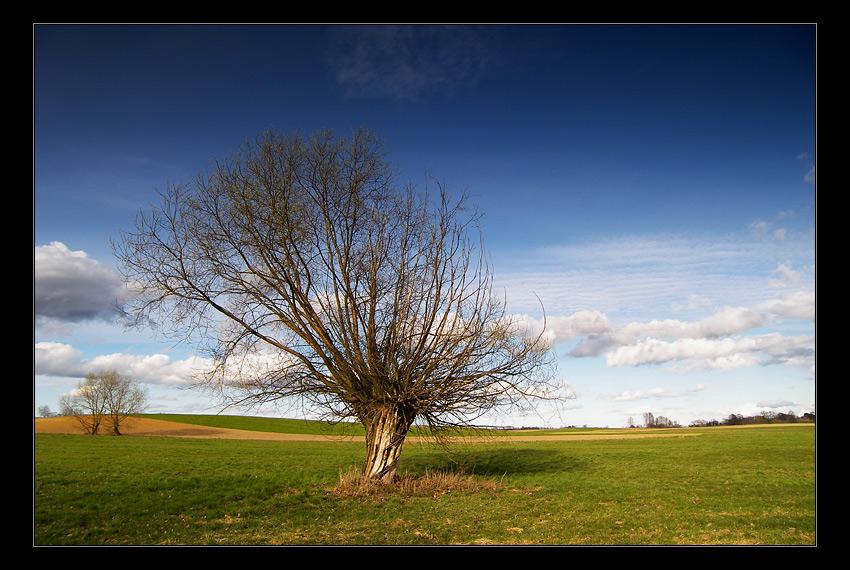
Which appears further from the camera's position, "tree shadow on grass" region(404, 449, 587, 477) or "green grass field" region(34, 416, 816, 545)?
"tree shadow on grass" region(404, 449, 587, 477)

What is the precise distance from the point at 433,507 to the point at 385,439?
273cm

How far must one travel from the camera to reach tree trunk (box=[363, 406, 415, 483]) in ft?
52.1

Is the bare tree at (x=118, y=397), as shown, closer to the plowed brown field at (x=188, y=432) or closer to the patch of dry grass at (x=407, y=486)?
the plowed brown field at (x=188, y=432)

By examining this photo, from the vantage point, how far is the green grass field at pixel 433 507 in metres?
10.8

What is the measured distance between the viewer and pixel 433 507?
1396cm

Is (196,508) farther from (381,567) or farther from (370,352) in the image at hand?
(381,567)

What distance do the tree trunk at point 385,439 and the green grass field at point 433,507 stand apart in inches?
31.1

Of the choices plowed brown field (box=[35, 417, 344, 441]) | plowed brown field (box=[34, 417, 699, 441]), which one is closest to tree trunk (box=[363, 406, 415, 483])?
plowed brown field (box=[34, 417, 699, 441])

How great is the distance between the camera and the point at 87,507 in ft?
45.3

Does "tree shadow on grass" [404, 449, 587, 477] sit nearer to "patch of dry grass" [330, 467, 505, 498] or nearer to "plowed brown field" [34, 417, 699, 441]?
"patch of dry grass" [330, 467, 505, 498]

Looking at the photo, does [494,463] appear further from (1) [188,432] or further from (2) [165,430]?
(2) [165,430]

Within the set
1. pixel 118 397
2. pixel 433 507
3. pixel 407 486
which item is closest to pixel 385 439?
pixel 407 486

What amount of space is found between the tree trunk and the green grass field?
791 mm

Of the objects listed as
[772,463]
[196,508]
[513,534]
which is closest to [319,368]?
[196,508]
